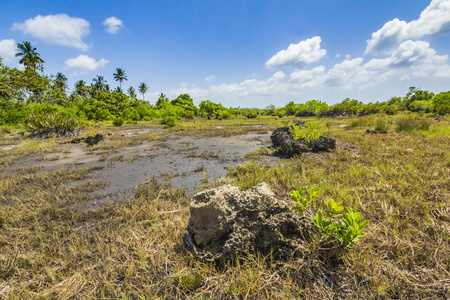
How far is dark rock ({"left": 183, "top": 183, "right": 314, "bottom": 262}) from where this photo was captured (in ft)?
6.17

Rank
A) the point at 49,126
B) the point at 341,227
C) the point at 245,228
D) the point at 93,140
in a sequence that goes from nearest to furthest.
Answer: the point at 341,227, the point at 245,228, the point at 93,140, the point at 49,126

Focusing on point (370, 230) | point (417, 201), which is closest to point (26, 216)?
point (370, 230)

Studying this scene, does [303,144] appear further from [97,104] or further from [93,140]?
[97,104]

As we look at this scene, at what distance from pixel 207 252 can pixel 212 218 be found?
1.16 feet

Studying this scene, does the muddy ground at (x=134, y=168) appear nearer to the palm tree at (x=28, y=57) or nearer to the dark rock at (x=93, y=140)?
the dark rock at (x=93, y=140)

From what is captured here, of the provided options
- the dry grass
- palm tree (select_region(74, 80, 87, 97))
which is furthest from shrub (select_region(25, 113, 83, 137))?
palm tree (select_region(74, 80, 87, 97))

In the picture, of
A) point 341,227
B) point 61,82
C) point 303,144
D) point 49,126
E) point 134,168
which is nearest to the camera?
point 341,227

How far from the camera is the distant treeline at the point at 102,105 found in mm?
19078

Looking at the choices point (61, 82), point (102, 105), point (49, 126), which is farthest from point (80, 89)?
point (49, 126)

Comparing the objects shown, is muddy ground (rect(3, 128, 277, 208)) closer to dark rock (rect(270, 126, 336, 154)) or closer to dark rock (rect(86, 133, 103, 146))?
dark rock (rect(270, 126, 336, 154))

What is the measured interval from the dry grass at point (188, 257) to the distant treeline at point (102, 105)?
2108cm

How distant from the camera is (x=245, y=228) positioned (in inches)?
77.8

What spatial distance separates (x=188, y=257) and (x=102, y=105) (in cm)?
5189

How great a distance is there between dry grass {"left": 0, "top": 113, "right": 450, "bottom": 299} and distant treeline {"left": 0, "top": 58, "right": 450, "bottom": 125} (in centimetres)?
2108
